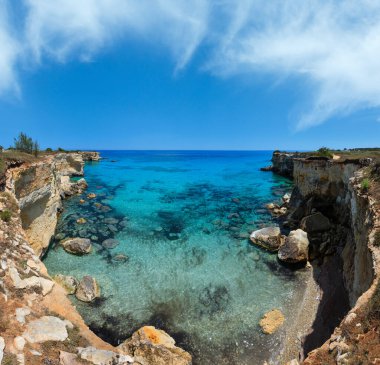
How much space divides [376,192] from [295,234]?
7.77 m

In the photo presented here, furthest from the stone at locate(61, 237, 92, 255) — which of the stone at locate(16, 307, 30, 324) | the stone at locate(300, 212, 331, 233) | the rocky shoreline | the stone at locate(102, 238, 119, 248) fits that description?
the stone at locate(300, 212, 331, 233)

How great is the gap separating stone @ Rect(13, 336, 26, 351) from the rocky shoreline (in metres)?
0.03

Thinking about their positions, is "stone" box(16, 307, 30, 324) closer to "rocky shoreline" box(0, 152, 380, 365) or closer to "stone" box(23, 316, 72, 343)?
"rocky shoreline" box(0, 152, 380, 365)

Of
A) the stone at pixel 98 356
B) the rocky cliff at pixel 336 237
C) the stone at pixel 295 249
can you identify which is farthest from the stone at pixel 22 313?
the stone at pixel 295 249

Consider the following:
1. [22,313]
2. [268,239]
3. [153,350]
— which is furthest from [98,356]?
[268,239]

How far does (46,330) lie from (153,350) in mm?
4799

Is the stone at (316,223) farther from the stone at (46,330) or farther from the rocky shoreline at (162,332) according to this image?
the stone at (46,330)

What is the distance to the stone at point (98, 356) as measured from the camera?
714 cm

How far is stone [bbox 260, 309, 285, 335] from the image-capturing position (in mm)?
12953

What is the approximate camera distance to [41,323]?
7793 millimetres

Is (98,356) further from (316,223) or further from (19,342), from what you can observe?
(316,223)

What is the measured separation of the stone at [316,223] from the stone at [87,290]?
56.9 ft

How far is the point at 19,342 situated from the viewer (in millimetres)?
6719

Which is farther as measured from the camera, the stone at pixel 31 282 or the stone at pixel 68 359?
the stone at pixel 31 282
